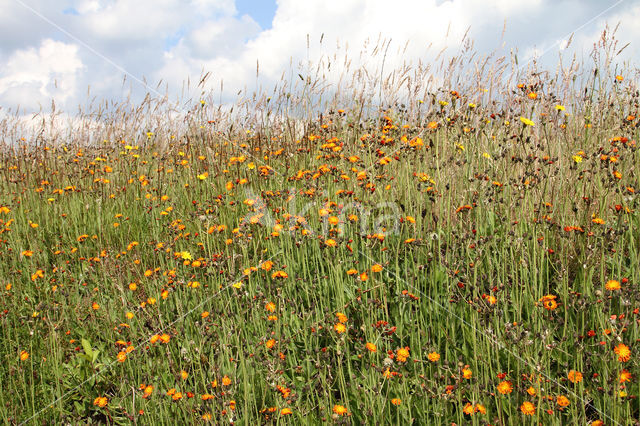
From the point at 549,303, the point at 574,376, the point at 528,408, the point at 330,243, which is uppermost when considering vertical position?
the point at 330,243

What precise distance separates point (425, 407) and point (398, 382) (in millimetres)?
138

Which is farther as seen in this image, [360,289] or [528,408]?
[360,289]

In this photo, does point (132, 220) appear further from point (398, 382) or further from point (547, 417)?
point (547, 417)

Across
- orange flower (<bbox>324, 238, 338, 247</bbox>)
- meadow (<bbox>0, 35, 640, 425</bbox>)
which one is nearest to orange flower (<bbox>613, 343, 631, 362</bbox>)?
meadow (<bbox>0, 35, 640, 425</bbox>)

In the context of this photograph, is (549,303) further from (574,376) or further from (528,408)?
(528,408)

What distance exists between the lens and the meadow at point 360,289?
1663 millimetres

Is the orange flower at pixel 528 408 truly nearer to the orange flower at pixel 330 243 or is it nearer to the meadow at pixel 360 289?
the meadow at pixel 360 289

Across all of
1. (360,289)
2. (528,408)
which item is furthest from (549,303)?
(360,289)

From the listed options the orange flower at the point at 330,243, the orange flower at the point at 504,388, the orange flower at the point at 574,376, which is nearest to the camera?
the orange flower at the point at 574,376

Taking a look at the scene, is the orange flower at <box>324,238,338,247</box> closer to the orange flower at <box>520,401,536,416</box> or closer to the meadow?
the meadow

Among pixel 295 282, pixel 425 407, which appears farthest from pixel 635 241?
pixel 295 282

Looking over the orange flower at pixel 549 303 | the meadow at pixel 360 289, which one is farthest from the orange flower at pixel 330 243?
the orange flower at pixel 549 303

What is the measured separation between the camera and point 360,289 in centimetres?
212

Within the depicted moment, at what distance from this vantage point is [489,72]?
13.8 feet
